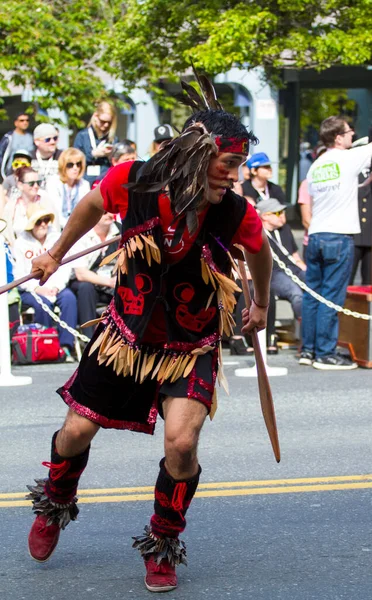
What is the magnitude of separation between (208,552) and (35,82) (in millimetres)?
12393

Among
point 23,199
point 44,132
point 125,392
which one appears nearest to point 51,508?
point 125,392

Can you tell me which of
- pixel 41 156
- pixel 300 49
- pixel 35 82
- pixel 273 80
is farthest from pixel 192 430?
pixel 273 80

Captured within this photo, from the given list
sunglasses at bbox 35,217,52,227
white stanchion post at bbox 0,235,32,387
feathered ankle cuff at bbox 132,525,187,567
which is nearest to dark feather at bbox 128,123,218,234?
feathered ankle cuff at bbox 132,525,187,567

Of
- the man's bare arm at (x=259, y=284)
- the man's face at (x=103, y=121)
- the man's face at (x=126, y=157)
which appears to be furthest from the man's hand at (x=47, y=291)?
the man's bare arm at (x=259, y=284)

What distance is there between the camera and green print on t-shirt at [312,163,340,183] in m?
10.1

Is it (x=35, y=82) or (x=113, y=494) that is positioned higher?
(x=35, y=82)

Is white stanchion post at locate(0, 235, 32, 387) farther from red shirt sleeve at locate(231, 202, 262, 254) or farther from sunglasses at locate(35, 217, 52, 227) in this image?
red shirt sleeve at locate(231, 202, 262, 254)

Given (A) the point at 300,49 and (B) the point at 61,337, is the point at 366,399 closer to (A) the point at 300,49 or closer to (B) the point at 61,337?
(B) the point at 61,337

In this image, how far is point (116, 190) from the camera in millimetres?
4473

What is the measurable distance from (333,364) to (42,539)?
591 cm

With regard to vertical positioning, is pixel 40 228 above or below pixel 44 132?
below

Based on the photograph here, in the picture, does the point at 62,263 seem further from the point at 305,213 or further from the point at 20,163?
the point at 20,163

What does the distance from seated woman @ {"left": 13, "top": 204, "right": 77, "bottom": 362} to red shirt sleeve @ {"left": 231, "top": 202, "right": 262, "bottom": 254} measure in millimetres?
6285

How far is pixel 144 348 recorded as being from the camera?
4.57m
